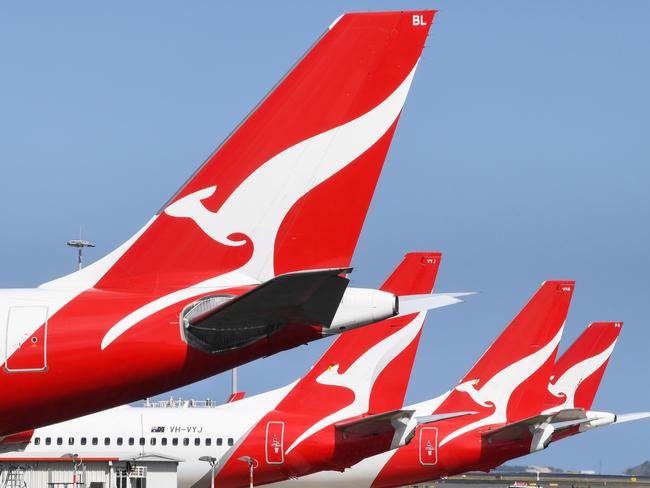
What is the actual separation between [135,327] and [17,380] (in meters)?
1.50

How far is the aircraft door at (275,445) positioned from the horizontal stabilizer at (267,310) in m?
19.4

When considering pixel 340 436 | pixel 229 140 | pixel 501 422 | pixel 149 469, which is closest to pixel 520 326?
pixel 501 422

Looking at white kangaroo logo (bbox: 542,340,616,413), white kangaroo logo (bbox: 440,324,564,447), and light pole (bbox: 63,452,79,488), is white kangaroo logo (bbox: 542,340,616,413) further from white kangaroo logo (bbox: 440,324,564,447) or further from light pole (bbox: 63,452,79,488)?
light pole (bbox: 63,452,79,488)

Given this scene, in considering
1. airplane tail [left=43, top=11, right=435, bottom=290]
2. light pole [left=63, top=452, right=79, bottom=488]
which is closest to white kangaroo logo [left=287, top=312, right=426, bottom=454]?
light pole [left=63, top=452, right=79, bottom=488]

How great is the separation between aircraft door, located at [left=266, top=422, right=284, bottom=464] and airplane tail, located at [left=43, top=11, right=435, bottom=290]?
61.7ft

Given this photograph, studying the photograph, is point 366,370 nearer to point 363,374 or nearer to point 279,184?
point 363,374

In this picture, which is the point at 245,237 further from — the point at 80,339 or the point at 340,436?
the point at 340,436

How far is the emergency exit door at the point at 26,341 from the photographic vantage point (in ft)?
45.1

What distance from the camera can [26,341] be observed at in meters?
13.9

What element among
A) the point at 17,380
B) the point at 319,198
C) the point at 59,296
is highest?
the point at 319,198

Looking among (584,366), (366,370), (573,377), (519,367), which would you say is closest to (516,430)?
(519,367)

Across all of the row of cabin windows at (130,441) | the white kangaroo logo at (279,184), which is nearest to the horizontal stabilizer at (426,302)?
the white kangaroo logo at (279,184)

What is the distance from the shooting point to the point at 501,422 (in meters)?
38.6

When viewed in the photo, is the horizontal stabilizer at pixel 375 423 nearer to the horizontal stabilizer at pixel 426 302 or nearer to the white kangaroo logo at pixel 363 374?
the white kangaroo logo at pixel 363 374
